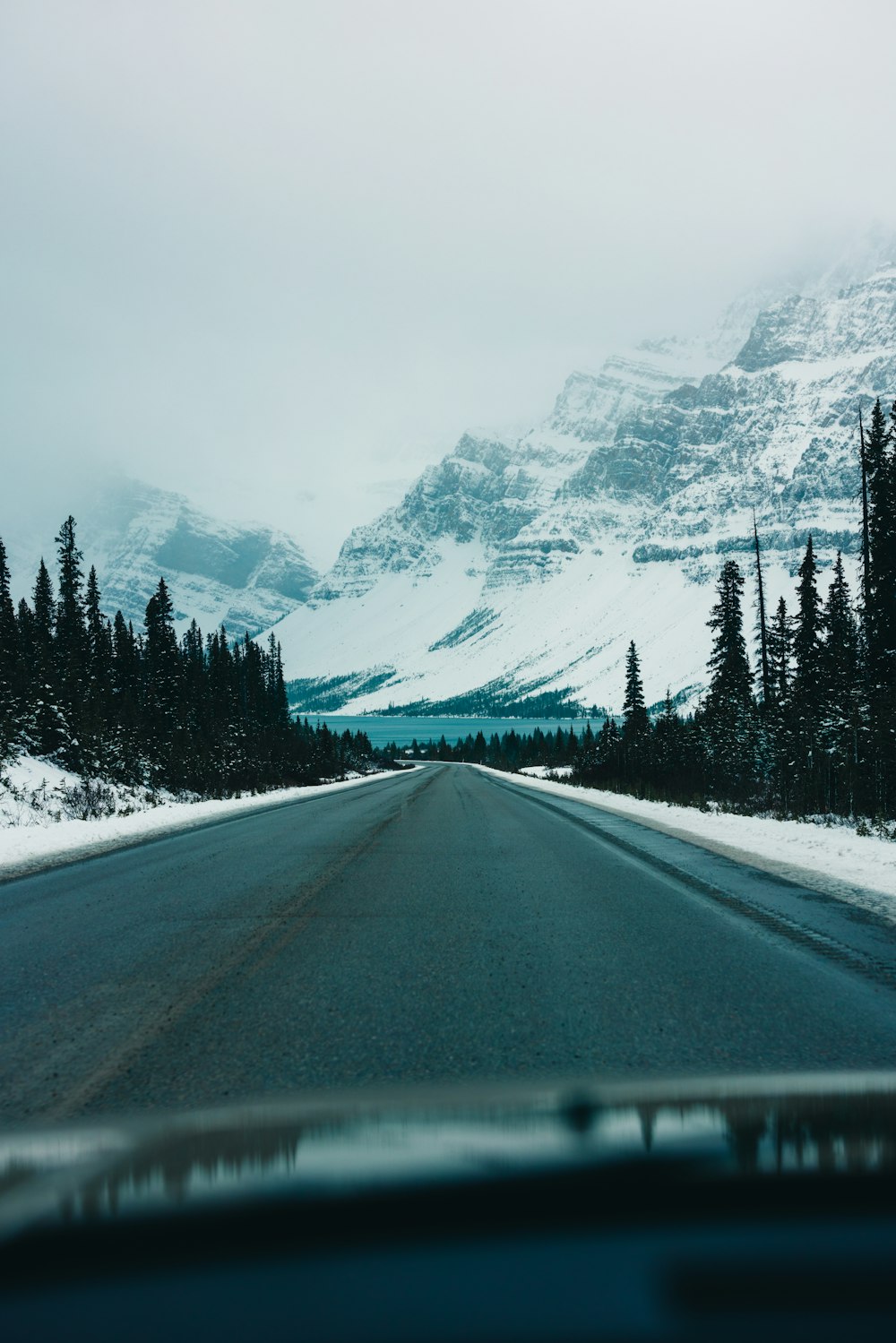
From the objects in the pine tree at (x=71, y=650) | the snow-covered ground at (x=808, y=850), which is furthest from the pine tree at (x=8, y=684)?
the snow-covered ground at (x=808, y=850)

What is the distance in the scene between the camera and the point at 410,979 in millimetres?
5547

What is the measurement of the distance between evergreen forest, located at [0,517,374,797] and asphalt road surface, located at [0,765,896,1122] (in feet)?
68.4

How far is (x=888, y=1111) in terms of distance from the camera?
288 cm

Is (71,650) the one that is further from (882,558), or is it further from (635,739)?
(882,558)

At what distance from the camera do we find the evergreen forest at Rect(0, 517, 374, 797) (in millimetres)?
33125

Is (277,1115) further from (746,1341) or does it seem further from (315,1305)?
(746,1341)

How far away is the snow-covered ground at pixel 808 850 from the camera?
9.25m

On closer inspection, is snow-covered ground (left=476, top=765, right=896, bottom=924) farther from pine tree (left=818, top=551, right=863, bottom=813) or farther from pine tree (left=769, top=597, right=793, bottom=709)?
pine tree (left=769, top=597, right=793, bottom=709)

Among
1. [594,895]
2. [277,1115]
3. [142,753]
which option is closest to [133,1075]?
[277,1115]

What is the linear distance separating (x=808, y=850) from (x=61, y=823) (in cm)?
1435

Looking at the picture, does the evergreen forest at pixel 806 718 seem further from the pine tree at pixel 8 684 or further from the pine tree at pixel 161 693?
the pine tree at pixel 8 684

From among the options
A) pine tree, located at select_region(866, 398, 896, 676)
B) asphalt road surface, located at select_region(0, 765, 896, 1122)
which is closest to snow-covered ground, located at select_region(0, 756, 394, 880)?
asphalt road surface, located at select_region(0, 765, 896, 1122)

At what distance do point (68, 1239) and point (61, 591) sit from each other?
72946 millimetres

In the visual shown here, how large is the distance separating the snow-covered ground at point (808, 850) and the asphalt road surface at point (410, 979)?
1.99ft
